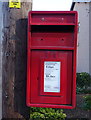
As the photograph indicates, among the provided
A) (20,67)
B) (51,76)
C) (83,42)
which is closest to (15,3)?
(20,67)

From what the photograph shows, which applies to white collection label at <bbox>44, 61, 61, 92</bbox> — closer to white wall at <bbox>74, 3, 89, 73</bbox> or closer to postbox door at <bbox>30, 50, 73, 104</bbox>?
postbox door at <bbox>30, 50, 73, 104</bbox>

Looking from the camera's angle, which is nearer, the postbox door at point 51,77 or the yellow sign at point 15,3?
the yellow sign at point 15,3

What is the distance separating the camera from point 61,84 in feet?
7.68

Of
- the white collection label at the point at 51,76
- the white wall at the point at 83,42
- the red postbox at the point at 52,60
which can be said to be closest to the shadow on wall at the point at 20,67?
the red postbox at the point at 52,60

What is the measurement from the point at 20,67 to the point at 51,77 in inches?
13.8

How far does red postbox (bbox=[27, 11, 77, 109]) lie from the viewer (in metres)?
2.30

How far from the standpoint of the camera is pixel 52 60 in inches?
91.2

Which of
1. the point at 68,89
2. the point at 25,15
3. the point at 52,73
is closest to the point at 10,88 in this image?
the point at 52,73

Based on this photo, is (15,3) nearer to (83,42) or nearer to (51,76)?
(51,76)

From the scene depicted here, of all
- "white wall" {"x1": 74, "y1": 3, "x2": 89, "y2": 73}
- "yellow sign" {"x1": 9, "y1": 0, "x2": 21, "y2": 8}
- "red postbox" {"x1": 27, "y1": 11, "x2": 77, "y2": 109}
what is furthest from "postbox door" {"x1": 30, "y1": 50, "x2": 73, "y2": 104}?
"white wall" {"x1": 74, "y1": 3, "x2": 89, "y2": 73}

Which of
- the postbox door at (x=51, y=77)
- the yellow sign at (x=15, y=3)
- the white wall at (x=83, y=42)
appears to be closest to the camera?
the yellow sign at (x=15, y=3)

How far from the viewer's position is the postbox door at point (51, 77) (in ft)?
7.63

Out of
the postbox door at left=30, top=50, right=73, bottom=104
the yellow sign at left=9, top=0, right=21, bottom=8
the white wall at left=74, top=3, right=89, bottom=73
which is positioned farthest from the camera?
the white wall at left=74, top=3, right=89, bottom=73

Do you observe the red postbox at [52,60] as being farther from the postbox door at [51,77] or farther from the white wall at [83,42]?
the white wall at [83,42]
